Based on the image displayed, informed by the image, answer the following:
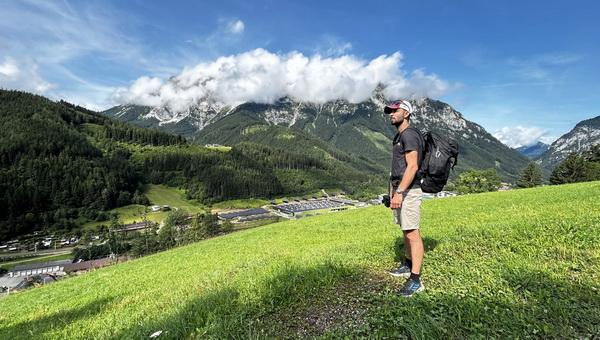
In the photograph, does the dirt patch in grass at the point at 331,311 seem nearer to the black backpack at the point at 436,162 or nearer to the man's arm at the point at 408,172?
the man's arm at the point at 408,172

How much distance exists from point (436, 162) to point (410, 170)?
0.54 meters

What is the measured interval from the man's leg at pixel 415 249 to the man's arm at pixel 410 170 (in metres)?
1.00

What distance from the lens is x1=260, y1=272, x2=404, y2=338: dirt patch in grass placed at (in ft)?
16.7

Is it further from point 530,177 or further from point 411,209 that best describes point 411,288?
point 530,177

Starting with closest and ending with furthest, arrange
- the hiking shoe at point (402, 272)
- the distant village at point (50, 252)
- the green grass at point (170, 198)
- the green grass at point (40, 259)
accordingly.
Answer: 1. the hiking shoe at point (402, 272)
2. the distant village at point (50, 252)
3. the green grass at point (40, 259)
4. the green grass at point (170, 198)

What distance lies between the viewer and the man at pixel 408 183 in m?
6.26

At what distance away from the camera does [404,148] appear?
6.39 meters

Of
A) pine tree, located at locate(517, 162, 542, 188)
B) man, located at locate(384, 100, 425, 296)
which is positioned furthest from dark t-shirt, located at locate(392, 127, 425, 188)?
pine tree, located at locate(517, 162, 542, 188)

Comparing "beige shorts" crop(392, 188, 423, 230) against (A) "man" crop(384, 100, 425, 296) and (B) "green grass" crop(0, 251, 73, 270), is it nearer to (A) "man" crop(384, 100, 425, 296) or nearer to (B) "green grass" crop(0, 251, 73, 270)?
(A) "man" crop(384, 100, 425, 296)

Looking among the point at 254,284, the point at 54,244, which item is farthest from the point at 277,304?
the point at 54,244

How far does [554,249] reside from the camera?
7012 mm

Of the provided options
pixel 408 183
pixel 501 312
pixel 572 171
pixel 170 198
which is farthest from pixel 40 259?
pixel 572 171

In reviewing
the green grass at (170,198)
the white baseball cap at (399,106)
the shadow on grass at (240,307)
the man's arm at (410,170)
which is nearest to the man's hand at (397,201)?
the man's arm at (410,170)

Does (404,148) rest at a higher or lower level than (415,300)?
higher
